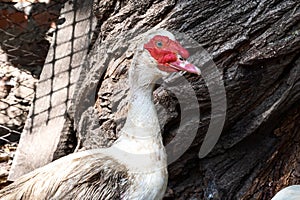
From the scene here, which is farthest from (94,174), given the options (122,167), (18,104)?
(18,104)

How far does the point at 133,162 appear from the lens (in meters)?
2.96

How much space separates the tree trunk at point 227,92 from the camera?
3420 mm

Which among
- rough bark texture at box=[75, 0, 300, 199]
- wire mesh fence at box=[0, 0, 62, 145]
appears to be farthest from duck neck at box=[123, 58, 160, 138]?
wire mesh fence at box=[0, 0, 62, 145]

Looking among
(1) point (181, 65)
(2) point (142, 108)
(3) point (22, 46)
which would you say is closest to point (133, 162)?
(2) point (142, 108)

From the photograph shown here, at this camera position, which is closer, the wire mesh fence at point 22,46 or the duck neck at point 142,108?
the duck neck at point 142,108

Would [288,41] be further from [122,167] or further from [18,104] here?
[18,104]

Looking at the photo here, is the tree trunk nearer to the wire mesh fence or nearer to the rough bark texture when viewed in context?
the rough bark texture

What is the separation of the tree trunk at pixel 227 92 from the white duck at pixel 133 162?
0.43 m

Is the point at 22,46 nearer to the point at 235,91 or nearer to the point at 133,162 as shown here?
the point at 235,91

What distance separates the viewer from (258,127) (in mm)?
3598

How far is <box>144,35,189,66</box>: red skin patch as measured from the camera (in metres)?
2.97

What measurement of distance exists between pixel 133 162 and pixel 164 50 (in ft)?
1.64

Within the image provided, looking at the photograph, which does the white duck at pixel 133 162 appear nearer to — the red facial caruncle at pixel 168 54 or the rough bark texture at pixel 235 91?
the red facial caruncle at pixel 168 54

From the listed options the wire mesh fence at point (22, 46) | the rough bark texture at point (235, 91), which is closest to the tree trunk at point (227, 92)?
the rough bark texture at point (235, 91)
